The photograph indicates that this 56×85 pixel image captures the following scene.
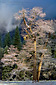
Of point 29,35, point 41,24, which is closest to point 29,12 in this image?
point 41,24

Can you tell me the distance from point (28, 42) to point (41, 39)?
0.57 metres

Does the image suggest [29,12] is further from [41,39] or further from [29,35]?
[41,39]

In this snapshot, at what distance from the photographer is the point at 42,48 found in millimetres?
3658

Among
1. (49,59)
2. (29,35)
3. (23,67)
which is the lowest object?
(23,67)

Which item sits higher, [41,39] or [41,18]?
[41,18]

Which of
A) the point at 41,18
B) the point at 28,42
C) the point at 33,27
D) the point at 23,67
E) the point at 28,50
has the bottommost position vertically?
the point at 23,67

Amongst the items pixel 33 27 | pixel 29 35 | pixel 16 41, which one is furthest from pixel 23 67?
pixel 16 41

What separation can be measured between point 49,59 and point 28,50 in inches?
37.3

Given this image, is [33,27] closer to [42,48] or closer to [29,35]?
[29,35]

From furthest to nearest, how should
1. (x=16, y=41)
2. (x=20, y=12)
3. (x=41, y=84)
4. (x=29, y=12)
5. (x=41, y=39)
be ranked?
(x=16, y=41), (x=41, y=39), (x=29, y=12), (x=20, y=12), (x=41, y=84)

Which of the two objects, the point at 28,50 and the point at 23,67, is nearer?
the point at 23,67

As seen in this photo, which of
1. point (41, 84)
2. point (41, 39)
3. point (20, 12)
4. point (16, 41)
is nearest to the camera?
point (41, 84)

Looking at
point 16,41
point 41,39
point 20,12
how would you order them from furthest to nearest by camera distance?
point 16,41 < point 41,39 < point 20,12

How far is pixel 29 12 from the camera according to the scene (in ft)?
11.6
